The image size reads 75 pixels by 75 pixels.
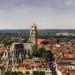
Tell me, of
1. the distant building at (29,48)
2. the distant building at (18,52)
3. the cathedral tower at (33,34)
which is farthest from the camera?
the cathedral tower at (33,34)

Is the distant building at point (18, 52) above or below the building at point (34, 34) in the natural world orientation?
below

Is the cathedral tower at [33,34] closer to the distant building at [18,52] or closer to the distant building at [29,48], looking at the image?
the distant building at [29,48]

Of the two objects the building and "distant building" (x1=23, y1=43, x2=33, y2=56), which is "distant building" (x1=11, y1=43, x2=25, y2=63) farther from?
the building

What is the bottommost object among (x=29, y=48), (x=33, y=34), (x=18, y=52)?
(x=18, y=52)

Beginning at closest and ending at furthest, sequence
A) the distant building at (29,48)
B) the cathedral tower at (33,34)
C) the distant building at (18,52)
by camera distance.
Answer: the distant building at (18,52) < the distant building at (29,48) < the cathedral tower at (33,34)

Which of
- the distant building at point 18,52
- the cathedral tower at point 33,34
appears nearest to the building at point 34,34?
the cathedral tower at point 33,34

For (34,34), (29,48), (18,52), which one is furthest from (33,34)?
(18,52)

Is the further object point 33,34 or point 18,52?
point 33,34

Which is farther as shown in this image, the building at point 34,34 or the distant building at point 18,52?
the building at point 34,34

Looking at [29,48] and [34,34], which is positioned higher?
[34,34]

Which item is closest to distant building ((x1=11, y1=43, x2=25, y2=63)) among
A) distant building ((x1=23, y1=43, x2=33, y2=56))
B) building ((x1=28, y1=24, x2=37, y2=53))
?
distant building ((x1=23, y1=43, x2=33, y2=56))

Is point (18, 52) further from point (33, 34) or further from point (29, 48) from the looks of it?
point (33, 34)
